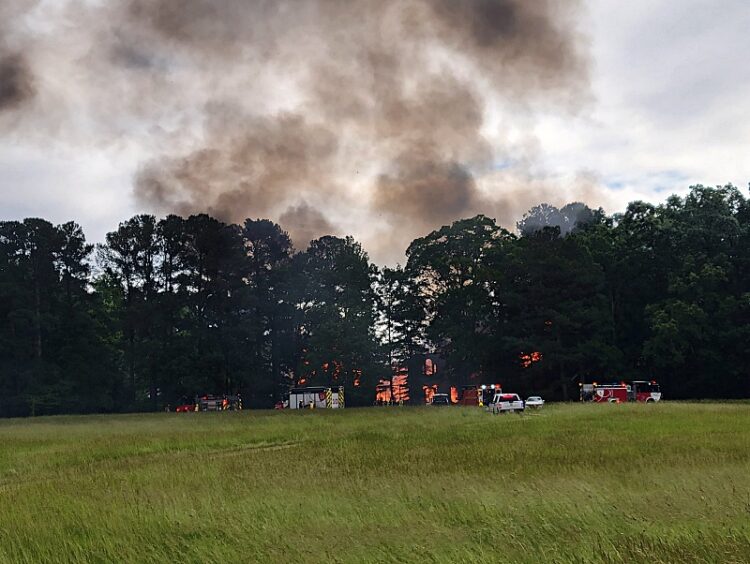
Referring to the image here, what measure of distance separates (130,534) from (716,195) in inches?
3267

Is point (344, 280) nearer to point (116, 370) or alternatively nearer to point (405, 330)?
point (405, 330)

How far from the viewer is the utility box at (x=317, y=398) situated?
292ft

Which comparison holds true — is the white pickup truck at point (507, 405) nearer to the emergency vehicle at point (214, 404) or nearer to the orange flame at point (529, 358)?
the orange flame at point (529, 358)

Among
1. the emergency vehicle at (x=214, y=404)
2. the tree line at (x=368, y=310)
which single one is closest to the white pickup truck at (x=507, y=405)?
the tree line at (x=368, y=310)

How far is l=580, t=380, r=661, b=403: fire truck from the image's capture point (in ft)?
225

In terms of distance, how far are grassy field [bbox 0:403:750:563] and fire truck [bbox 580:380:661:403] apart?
43472 millimetres

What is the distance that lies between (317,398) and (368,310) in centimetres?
1836

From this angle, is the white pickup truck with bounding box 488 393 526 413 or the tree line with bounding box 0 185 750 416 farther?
the tree line with bounding box 0 185 750 416

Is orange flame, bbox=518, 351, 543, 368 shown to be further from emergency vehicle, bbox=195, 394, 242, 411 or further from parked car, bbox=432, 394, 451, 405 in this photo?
emergency vehicle, bbox=195, 394, 242, 411

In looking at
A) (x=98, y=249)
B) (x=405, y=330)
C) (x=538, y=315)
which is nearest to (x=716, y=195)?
(x=538, y=315)

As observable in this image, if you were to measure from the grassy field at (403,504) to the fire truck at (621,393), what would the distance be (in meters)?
43.5

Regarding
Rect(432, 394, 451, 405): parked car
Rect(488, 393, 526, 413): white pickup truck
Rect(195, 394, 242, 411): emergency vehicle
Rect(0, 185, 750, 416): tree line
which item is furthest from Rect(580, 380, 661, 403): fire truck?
Rect(195, 394, 242, 411): emergency vehicle

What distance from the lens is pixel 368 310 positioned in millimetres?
103125

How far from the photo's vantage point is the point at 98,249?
323 ft
